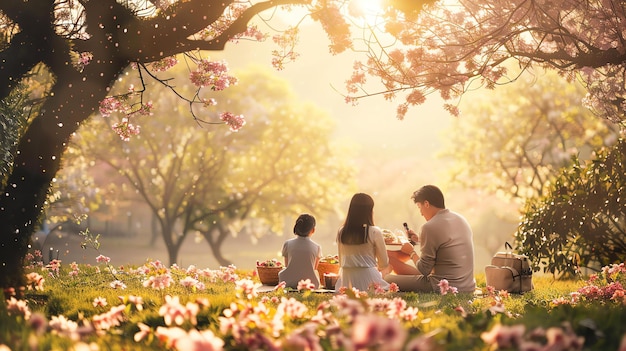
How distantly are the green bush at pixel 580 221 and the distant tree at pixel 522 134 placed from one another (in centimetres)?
1437

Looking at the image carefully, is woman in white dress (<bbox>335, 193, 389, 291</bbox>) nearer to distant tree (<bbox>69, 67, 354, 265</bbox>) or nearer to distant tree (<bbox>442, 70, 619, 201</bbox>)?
distant tree (<bbox>69, 67, 354, 265</bbox>)

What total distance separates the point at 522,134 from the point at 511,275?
20113 millimetres

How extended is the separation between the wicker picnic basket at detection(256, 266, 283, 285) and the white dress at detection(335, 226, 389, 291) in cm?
269

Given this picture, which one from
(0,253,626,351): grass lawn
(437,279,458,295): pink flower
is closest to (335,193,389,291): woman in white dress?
(437,279,458,295): pink flower

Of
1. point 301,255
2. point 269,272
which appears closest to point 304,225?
point 301,255

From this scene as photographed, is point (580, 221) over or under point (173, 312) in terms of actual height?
over

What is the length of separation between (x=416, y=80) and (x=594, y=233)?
6.53 m

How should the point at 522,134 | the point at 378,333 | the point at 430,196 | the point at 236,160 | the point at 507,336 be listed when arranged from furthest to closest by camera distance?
the point at 522,134
the point at 236,160
the point at 430,196
the point at 507,336
the point at 378,333

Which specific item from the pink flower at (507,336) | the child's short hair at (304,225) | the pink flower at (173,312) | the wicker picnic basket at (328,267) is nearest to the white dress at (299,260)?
the child's short hair at (304,225)

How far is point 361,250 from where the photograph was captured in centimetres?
985

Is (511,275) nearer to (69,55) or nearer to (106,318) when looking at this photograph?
(69,55)

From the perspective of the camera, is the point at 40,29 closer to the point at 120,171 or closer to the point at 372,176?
the point at 120,171

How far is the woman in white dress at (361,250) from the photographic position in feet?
31.9

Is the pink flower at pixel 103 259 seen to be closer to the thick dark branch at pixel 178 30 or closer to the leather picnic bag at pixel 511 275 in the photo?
the thick dark branch at pixel 178 30
